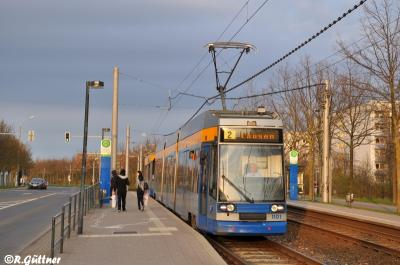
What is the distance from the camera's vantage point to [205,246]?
464 inches

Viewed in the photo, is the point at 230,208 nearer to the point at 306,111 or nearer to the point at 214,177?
the point at 214,177

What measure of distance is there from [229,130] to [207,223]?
7.48 feet

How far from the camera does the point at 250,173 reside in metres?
13.4

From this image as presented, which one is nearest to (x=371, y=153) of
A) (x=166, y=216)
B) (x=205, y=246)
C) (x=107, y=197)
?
(x=107, y=197)

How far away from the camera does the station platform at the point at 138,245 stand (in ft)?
33.4

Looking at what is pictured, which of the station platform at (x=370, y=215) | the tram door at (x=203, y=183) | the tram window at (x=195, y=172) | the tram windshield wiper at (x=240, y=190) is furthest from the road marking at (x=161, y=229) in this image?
the station platform at (x=370, y=215)

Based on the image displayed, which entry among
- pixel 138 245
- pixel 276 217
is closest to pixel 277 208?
pixel 276 217

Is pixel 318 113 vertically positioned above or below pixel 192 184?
above

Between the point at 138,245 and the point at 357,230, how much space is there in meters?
9.32

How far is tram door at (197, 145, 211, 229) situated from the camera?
46.0ft

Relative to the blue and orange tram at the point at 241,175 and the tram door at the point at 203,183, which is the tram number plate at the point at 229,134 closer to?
the blue and orange tram at the point at 241,175

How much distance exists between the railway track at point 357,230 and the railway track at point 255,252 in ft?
8.16

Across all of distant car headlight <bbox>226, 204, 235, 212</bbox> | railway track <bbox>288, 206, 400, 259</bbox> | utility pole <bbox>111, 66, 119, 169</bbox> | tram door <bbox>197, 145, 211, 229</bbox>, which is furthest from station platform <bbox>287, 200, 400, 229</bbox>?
utility pole <bbox>111, 66, 119, 169</bbox>

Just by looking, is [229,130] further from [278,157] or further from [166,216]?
[166,216]
